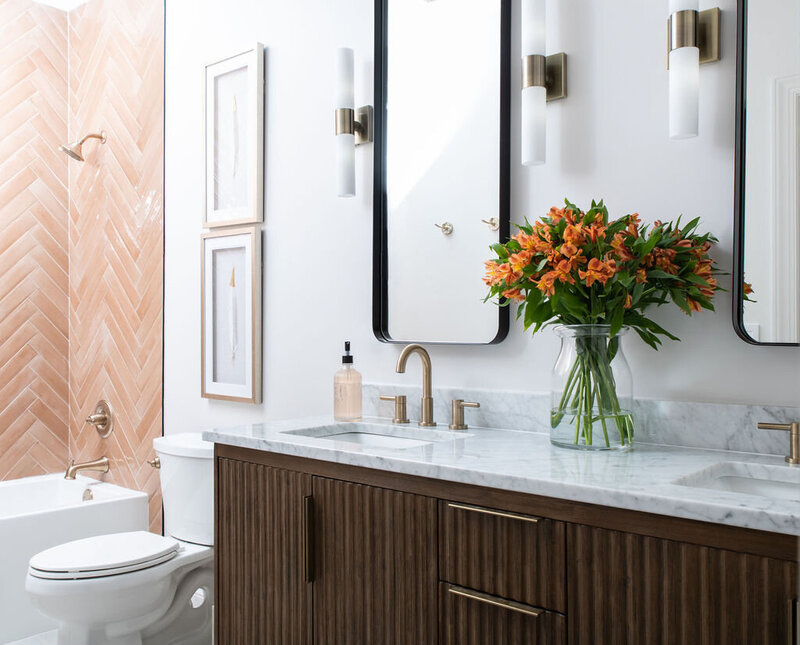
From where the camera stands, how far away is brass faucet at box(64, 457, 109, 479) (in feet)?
9.88

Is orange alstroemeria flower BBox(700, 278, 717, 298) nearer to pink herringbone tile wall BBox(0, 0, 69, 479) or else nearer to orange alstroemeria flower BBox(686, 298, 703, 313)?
orange alstroemeria flower BBox(686, 298, 703, 313)

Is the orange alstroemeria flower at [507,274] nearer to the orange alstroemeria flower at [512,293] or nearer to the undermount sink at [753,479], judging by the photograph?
the orange alstroemeria flower at [512,293]

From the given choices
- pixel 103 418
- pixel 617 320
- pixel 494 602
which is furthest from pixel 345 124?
pixel 103 418

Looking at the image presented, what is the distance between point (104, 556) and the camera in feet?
6.81

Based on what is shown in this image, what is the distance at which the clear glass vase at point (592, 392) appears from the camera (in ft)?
4.78

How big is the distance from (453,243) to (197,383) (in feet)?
4.19

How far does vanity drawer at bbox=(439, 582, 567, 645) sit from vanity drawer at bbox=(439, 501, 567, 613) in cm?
1

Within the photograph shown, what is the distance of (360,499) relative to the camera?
1471 millimetres

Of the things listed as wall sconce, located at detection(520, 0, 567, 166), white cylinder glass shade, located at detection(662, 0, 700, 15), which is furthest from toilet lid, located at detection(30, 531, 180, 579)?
white cylinder glass shade, located at detection(662, 0, 700, 15)

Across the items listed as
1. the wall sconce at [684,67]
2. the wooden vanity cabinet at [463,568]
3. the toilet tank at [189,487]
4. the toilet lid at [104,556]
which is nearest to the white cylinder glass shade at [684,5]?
the wall sconce at [684,67]

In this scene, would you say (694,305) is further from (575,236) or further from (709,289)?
(575,236)

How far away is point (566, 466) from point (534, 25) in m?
1.04

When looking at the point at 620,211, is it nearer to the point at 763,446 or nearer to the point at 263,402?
the point at 763,446

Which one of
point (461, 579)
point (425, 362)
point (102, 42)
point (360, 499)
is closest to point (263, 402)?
point (425, 362)
